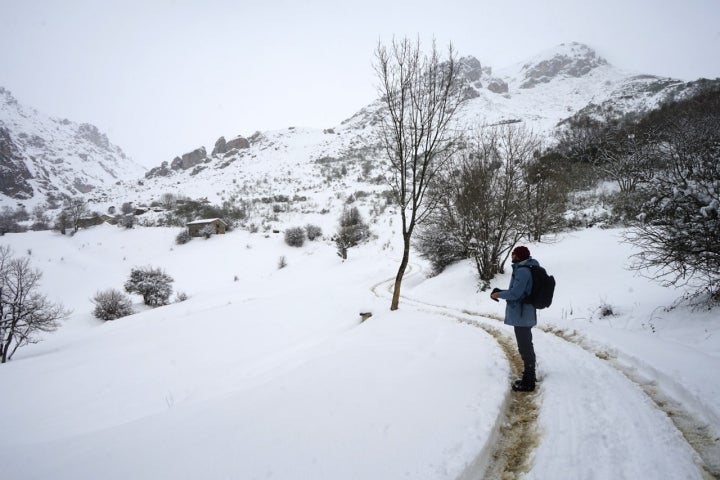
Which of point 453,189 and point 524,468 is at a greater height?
point 453,189

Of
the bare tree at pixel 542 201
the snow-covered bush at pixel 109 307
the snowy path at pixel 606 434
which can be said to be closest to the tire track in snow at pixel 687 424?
the snowy path at pixel 606 434

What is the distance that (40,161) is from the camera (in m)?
136

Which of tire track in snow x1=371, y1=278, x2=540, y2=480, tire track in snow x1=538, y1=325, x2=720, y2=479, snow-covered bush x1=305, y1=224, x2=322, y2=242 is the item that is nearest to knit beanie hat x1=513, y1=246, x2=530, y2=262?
tire track in snow x1=371, y1=278, x2=540, y2=480

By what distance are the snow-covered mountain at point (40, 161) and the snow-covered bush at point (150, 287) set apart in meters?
101

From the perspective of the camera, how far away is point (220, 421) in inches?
138

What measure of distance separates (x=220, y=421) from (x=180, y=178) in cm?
9471

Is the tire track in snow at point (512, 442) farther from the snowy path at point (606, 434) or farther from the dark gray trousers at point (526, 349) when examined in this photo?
the dark gray trousers at point (526, 349)

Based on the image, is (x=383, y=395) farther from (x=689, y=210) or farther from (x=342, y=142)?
(x=342, y=142)

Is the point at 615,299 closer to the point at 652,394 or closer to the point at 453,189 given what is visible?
the point at 652,394

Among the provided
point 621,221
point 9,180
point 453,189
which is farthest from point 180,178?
point 621,221

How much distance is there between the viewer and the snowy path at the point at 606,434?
2492 millimetres

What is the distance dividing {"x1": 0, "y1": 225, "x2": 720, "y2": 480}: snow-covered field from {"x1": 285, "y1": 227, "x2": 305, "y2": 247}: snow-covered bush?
77.1ft

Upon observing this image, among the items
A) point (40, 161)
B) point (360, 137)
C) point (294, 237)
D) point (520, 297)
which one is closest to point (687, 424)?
point (520, 297)

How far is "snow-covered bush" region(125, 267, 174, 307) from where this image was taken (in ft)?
74.8
